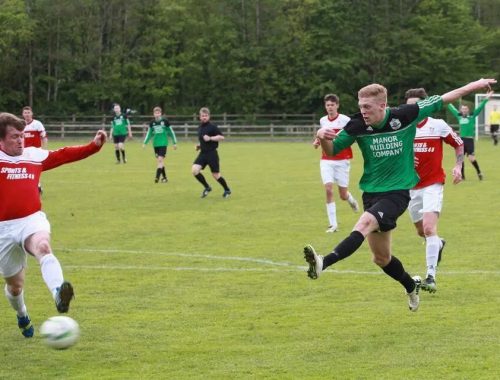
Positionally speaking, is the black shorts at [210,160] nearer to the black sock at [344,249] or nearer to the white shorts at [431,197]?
the white shorts at [431,197]

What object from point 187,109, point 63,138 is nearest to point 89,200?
point 63,138

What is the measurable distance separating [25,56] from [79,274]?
2335 inches

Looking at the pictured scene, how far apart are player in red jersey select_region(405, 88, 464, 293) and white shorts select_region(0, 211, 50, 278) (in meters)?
4.48

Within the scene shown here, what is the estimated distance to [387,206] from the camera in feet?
28.6

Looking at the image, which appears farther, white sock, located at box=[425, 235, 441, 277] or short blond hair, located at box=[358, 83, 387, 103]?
white sock, located at box=[425, 235, 441, 277]

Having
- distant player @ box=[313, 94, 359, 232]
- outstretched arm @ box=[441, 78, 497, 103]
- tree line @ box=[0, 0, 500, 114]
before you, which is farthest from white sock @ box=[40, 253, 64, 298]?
tree line @ box=[0, 0, 500, 114]

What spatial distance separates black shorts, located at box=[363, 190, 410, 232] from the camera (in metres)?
8.68

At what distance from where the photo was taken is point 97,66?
70.6 metres

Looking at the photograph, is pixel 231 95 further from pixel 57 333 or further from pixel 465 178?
pixel 57 333

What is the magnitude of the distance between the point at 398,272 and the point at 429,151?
2.48m

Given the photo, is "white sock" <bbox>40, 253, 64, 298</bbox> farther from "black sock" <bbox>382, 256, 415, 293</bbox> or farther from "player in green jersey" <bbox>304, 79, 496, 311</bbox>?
"black sock" <bbox>382, 256, 415, 293</bbox>

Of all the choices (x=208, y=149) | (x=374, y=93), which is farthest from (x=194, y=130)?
(x=374, y=93)

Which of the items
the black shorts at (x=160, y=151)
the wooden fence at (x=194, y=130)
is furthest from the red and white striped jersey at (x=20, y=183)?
the wooden fence at (x=194, y=130)

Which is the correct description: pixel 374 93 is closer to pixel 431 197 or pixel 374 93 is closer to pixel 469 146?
pixel 431 197
